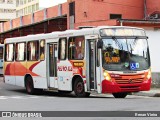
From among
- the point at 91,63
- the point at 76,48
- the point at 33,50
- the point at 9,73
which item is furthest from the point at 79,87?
the point at 9,73

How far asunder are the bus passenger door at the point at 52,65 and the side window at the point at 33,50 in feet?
3.92

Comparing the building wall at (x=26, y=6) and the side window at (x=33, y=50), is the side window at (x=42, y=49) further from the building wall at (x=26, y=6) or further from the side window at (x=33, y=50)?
the building wall at (x=26, y=6)

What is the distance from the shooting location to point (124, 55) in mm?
20016

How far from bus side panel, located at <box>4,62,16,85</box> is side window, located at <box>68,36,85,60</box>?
5992 millimetres

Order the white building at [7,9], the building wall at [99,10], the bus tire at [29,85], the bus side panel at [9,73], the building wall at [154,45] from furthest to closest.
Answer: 1. the white building at [7,9]
2. the building wall at [99,10]
3. the building wall at [154,45]
4. the bus side panel at [9,73]
5. the bus tire at [29,85]

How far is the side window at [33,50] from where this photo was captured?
80.4 feet

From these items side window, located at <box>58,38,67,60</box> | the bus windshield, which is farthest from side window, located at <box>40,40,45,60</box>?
the bus windshield

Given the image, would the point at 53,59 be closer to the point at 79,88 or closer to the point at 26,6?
the point at 79,88

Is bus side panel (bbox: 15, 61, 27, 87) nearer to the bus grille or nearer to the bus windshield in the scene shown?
the bus windshield

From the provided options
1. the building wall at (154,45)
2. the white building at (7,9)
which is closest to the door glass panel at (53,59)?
the building wall at (154,45)

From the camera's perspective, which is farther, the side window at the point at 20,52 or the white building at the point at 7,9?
the white building at the point at 7,9

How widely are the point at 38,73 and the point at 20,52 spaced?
8.44ft

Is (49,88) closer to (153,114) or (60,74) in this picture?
(60,74)

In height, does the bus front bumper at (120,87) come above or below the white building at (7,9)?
below
